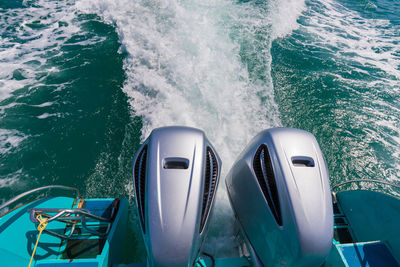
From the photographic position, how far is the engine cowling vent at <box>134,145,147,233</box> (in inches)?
62.9

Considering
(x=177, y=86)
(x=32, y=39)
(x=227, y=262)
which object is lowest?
(x=227, y=262)

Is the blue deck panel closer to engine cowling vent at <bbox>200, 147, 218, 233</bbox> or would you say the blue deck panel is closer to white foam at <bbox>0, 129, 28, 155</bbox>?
engine cowling vent at <bbox>200, 147, 218, 233</bbox>

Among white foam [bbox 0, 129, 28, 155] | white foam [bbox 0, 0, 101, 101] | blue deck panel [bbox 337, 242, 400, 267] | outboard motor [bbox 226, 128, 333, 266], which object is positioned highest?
white foam [bbox 0, 0, 101, 101]

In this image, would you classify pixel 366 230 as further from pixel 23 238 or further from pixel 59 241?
pixel 23 238

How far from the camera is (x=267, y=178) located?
175cm

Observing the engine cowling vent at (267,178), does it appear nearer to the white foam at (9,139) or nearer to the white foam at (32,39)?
the white foam at (9,139)

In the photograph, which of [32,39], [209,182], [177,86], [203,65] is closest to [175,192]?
[209,182]

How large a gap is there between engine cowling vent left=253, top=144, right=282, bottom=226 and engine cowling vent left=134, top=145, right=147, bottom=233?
3.15 ft

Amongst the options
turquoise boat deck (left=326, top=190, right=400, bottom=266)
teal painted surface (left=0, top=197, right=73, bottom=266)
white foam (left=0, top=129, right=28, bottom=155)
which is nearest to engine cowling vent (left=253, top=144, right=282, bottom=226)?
turquoise boat deck (left=326, top=190, right=400, bottom=266)

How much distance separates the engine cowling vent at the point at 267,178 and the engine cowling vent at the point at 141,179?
3.15 ft

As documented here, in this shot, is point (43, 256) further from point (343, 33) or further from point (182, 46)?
point (343, 33)

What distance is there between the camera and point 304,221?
149 centimetres

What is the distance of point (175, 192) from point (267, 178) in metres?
0.77

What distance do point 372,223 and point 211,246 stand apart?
5.50ft
